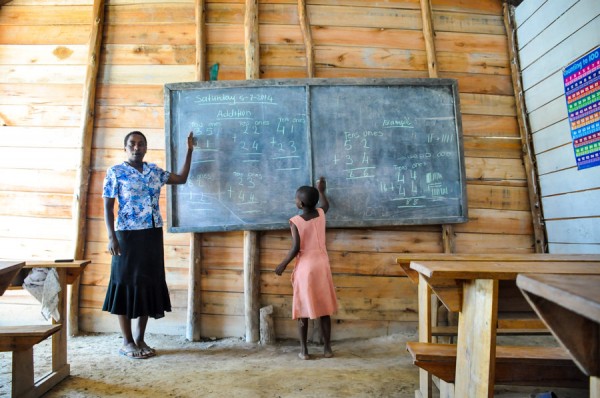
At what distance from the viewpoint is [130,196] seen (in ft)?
9.89

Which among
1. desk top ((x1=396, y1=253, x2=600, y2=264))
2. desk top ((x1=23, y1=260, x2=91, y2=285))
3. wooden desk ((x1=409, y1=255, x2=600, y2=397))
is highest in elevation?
desk top ((x1=23, y1=260, x2=91, y2=285))

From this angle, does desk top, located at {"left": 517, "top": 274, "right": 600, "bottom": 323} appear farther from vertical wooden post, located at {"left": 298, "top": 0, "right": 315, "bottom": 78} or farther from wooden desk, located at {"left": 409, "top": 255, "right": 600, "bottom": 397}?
vertical wooden post, located at {"left": 298, "top": 0, "right": 315, "bottom": 78}

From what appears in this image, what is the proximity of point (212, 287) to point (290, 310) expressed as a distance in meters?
0.76

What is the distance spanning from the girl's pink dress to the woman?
1121 mm

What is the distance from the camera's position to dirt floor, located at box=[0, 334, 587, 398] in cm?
247

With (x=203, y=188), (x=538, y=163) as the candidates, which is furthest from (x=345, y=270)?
(x=538, y=163)

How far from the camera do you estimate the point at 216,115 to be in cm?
358

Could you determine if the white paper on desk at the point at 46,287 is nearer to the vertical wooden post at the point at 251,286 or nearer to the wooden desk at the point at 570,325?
the vertical wooden post at the point at 251,286

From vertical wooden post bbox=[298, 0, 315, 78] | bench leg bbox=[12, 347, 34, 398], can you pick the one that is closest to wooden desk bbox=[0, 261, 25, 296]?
bench leg bbox=[12, 347, 34, 398]

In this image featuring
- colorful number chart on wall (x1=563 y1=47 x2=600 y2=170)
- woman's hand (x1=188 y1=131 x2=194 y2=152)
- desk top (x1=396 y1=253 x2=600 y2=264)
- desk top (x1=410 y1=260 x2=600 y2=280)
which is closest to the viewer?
desk top (x1=410 y1=260 x2=600 y2=280)

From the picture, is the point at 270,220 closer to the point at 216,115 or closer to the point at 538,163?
the point at 216,115

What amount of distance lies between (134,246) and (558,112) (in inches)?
146

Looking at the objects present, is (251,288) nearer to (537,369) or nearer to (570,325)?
(537,369)

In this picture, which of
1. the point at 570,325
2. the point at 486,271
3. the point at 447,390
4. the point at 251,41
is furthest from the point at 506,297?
the point at 251,41
